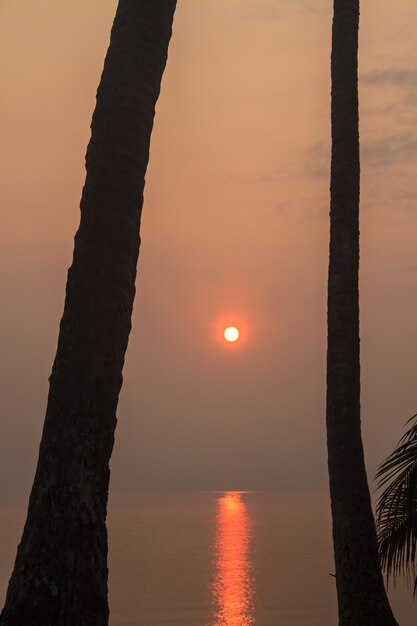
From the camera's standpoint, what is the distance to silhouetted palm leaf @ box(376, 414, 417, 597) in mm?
8406

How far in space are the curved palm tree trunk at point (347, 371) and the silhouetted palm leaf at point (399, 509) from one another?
13.0 inches

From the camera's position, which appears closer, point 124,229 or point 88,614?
point 88,614

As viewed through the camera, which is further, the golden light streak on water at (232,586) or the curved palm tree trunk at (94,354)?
the golden light streak on water at (232,586)

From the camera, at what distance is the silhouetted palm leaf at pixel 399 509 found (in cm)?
841

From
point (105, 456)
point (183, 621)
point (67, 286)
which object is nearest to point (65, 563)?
point (105, 456)

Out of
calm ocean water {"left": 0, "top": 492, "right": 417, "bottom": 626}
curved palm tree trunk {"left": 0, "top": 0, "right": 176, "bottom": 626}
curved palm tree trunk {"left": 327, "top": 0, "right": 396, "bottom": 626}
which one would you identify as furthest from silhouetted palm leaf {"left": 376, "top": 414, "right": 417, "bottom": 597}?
calm ocean water {"left": 0, "top": 492, "right": 417, "bottom": 626}

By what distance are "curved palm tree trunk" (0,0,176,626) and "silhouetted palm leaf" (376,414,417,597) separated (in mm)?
3580

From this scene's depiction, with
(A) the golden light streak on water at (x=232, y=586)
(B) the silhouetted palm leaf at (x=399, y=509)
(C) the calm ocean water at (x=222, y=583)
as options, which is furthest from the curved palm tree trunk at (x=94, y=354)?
(A) the golden light streak on water at (x=232, y=586)

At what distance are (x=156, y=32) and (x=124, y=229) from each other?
158cm

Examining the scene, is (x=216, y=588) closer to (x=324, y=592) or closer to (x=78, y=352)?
(x=324, y=592)

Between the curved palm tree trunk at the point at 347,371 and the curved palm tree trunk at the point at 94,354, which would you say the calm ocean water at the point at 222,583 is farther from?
the curved palm tree trunk at the point at 94,354

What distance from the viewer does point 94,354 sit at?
5340mm

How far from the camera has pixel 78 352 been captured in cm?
533

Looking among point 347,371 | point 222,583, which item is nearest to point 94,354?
point 347,371
